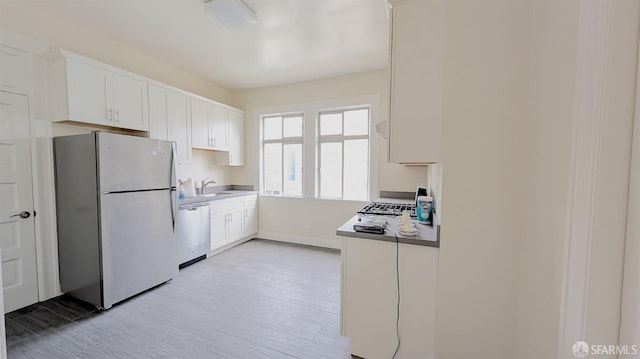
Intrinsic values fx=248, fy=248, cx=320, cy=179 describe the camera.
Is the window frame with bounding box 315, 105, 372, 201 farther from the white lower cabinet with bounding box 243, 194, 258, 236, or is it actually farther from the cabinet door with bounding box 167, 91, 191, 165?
the cabinet door with bounding box 167, 91, 191, 165

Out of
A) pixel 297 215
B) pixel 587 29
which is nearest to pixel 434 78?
pixel 587 29

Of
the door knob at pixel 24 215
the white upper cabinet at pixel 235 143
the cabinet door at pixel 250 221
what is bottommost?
the cabinet door at pixel 250 221

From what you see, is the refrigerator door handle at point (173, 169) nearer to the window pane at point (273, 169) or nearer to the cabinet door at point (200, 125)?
the cabinet door at point (200, 125)

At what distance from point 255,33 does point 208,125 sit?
174 centimetres

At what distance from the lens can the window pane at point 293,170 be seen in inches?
175

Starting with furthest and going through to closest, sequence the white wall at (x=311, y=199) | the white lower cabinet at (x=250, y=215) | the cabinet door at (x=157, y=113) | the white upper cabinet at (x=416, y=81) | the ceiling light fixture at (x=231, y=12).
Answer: the white lower cabinet at (x=250, y=215) → the white wall at (x=311, y=199) → the cabinet door at (x=157, y=113) → the ceiling light fixture at (x=231, y=12) → the white upper cabinet at (x=416, y=81)

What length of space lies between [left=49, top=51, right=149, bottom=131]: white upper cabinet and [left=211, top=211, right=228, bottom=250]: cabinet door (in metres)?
1.53

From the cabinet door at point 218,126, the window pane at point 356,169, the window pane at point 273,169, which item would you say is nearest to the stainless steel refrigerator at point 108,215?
the cabinet door at point 218,126

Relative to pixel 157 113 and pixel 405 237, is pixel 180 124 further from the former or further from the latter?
pixel 405 237

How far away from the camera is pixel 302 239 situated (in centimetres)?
431

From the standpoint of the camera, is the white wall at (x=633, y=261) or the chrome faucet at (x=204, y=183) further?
the chrome faucet at (x=204, y=183)

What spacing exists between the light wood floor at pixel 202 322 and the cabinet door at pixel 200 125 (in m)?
Result: 1.86

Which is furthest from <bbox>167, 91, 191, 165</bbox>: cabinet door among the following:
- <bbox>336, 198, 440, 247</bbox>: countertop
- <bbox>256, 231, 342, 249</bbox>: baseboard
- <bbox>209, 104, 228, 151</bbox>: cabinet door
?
<bbox>336, 198, 440, 247</bbox>: countertop

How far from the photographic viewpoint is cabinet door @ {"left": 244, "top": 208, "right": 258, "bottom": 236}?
434 centimetres
